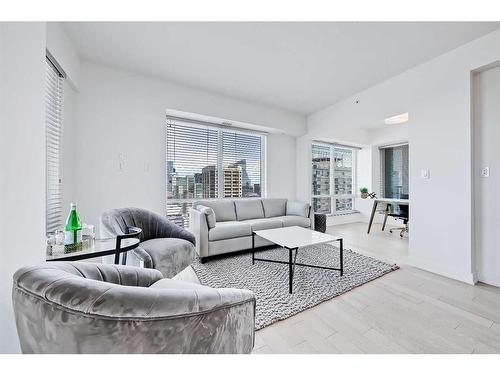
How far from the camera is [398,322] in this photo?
1506 mm

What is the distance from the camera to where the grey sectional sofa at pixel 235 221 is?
2709 mm

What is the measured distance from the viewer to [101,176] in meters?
2.60

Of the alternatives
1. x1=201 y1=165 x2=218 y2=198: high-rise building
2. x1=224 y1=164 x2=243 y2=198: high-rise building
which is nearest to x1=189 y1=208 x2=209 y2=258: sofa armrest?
x1=201 y1=165 x2=218 y2=198: high-rise building

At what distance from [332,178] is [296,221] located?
2.42 m

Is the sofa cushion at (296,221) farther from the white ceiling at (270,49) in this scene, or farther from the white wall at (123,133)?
the white ceiling at (270,49)

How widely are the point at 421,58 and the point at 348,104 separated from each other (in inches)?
46.1

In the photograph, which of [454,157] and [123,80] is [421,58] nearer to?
[454,157]

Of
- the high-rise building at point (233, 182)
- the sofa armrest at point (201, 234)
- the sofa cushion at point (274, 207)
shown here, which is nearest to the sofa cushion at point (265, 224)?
the sofa cushion at point (274, 207)

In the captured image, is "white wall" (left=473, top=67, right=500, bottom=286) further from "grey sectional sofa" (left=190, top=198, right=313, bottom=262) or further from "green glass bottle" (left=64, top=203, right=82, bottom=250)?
"green glass bottle" (left=64, top=203, right=82, bottom=250)

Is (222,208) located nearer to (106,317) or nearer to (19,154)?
(19,154)

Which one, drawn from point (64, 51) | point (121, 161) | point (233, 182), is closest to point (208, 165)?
point (233, 182)

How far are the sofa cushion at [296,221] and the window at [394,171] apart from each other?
3048mm
